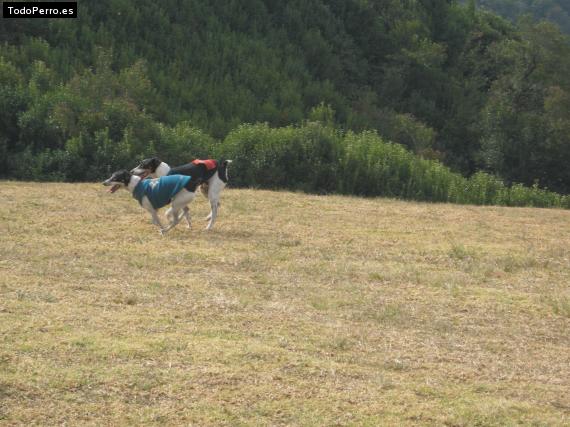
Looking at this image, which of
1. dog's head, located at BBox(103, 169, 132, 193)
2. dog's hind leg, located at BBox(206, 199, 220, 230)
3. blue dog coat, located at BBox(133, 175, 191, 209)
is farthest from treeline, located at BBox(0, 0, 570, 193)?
blue dog coat, located at BBox(133, 175, 191, 209)

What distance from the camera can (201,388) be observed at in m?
7.30

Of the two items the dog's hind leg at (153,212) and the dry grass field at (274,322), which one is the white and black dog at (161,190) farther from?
the dry grass field at (274,322)

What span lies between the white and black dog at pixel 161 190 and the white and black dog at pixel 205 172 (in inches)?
15.6

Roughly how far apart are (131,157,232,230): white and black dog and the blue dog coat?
47cm

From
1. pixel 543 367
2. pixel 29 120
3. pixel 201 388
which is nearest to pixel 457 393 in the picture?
pixel 543 367

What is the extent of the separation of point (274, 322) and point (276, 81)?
25863 mm

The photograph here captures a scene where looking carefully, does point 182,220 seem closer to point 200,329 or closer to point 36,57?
point 200,329

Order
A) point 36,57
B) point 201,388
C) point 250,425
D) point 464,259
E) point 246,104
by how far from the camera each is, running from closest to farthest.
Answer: point 250,425 → point 201,388 → point 464,259 → point 36,57 → point 246,104

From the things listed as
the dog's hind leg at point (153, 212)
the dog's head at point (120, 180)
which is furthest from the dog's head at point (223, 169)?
the dog's head at point (120, 180)

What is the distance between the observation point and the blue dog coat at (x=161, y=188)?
13.5m

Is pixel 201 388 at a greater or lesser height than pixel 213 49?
lesser

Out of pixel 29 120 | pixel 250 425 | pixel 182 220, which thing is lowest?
pixel 250 425

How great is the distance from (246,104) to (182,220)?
56.3 feet

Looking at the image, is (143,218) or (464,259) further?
(143,218)
